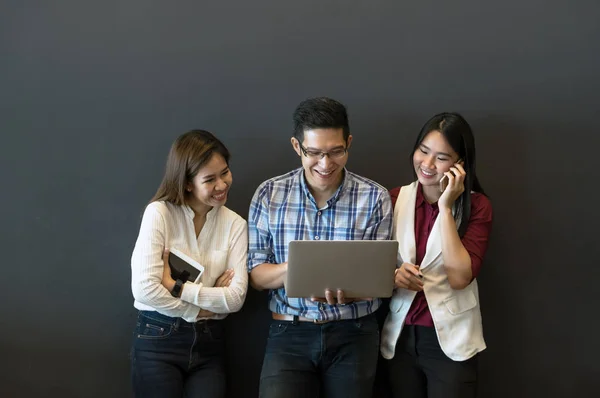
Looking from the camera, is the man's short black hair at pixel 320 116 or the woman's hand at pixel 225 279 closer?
the man's short black hair at pixel 320 116

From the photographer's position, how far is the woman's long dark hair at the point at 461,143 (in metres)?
1.79

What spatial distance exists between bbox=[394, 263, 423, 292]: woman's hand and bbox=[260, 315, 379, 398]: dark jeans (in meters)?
0.20

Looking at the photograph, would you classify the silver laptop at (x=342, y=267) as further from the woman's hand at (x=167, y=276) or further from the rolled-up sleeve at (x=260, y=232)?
the woman's hand at (x=167, y=276)

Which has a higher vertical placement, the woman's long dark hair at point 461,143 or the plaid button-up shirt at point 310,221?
the woman's long dark hair at point 461,143

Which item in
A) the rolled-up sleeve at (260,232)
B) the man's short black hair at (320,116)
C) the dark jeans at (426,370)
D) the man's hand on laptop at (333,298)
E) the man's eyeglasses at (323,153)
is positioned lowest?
the dark jeans at (426,370)

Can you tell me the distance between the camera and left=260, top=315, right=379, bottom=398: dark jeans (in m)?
1.74

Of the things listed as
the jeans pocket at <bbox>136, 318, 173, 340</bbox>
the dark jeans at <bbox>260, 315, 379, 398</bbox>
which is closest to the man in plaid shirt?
the dark jeans at <bbox>260, 315, 379, 398</bbox>

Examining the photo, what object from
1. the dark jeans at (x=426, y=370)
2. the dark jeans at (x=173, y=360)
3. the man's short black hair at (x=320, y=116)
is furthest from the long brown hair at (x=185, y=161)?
the dark jeans at (x=426, y=370)

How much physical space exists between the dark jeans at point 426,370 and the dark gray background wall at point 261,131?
14.6 inches

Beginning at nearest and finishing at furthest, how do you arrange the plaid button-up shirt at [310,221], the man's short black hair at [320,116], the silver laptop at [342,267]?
the silver laptop at [342,267] < the man's short black hair at [320,116] < the plaid button-up shirt at [310,221]

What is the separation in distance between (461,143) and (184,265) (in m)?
1.05

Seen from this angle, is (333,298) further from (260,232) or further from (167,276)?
(167,276)
